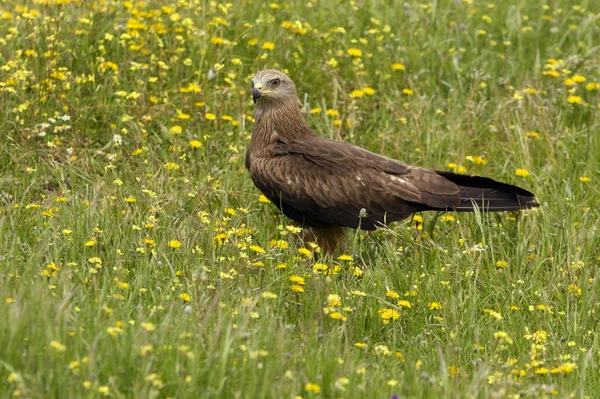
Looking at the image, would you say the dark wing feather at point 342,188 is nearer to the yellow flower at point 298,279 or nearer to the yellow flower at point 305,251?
the yellow flower at point 305,251

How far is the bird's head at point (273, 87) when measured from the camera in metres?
6.95

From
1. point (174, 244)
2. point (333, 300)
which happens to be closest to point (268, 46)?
point (174, 244)

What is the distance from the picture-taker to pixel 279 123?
275 inches

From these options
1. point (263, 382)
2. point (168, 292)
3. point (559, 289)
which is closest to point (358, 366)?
point (263, 382)

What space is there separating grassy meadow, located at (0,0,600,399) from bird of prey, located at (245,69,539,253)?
0.63 feet

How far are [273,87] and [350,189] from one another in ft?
3.14

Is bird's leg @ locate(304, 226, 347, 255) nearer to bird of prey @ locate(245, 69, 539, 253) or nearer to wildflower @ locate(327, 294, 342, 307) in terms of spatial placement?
bird of prey @ locate(245, 69, 539, 253)

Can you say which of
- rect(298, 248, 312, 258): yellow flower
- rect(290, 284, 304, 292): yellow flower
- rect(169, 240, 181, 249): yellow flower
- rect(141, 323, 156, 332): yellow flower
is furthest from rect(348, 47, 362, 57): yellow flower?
rect(141, 323, 156, 332): yellow flower

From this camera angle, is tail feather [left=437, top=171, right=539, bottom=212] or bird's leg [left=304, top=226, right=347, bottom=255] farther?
bird's leg [left=304, top=226, right=347, bottom=255]

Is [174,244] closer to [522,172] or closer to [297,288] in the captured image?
[297,288]

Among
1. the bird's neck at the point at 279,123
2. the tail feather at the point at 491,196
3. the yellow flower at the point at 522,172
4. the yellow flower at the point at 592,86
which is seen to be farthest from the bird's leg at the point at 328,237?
the yellow flower at the point at 592,86

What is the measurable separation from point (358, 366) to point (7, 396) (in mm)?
1418

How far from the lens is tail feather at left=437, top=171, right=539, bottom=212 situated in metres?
6.48

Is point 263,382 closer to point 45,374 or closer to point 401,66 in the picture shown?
point 45,374
